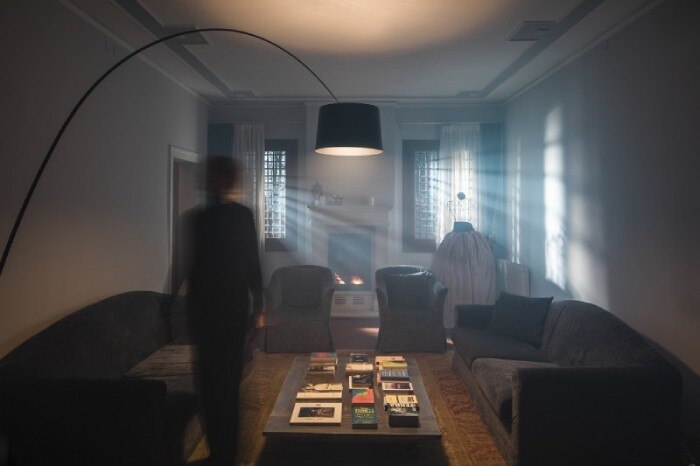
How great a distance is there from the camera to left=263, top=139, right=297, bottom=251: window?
283 inches

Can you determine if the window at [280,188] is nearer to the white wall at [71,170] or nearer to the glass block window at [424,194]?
the glass block window at [424,194]

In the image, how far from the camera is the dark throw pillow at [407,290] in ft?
17.7

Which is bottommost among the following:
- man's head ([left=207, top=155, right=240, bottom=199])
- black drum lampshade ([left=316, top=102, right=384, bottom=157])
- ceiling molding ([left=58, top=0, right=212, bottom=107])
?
man's head ([left=207, top=155, right=240, bottom=199])

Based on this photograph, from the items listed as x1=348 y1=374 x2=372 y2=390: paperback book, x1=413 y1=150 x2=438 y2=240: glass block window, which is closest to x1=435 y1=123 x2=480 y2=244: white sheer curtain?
x1=413 y1=150 x2=438 y2=240: glass block window

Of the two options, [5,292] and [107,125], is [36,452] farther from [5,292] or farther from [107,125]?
[107,125]

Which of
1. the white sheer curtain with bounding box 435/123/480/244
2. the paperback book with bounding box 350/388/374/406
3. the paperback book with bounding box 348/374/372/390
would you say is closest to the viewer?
the paperback book with bounding box 350/388/374/406

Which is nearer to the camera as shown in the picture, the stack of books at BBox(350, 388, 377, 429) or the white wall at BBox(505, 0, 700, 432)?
the stack of books at BBox(350, 388, 377, 429)

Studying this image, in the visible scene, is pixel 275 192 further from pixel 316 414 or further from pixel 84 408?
pixel 84 408

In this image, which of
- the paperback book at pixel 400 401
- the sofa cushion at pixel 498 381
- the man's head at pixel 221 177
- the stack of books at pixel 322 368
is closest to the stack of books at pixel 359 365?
the stack of books at pixel 322 368

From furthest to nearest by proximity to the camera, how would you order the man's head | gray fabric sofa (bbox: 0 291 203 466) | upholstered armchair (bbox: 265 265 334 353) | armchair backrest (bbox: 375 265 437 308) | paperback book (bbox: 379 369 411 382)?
armchair backrest (bbox: 375 265 437 308)
upholstered armchair (bbox: 265 265 334 353)
paperback book (bbox: 379 369 411 382)
the man's head
gray fabric sofa (bbox: 0 291 203 466)

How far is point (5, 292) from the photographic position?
116 inches

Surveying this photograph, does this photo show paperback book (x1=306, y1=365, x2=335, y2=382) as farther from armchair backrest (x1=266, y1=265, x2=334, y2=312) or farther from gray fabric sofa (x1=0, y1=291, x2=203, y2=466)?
armchair backrest (x1=266, y1=265, x2=334, y2=312)

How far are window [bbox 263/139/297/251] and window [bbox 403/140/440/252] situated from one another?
1.63 metres

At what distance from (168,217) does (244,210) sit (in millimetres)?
3463
